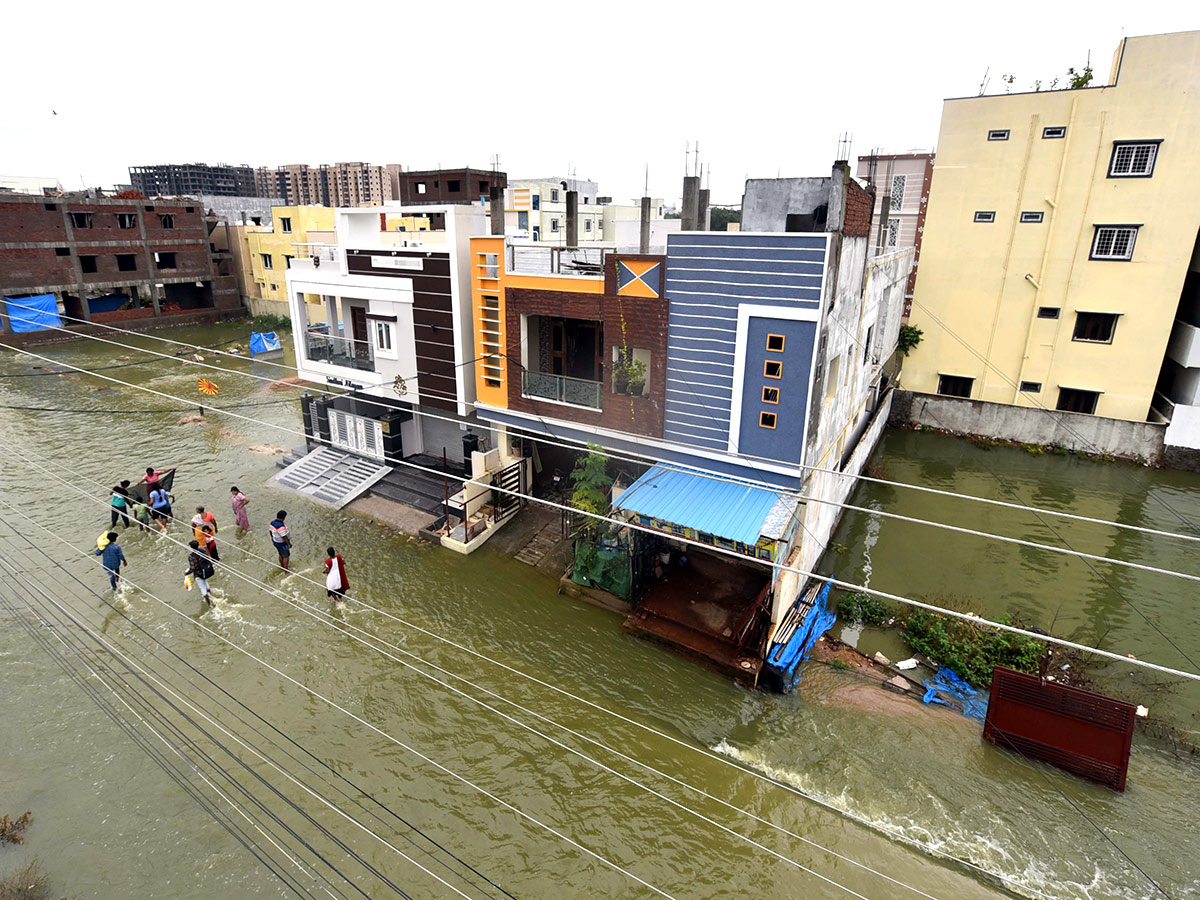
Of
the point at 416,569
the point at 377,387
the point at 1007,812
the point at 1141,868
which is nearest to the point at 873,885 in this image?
the point at 1007,812

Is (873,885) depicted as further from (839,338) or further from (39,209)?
(39,209)

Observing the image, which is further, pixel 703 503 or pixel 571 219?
pixel 571 219

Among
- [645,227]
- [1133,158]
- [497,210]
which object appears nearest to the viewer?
[645,227]

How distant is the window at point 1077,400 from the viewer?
2534 cm

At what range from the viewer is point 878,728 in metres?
11.9

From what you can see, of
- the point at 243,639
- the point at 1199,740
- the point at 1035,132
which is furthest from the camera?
the point at 1035,132

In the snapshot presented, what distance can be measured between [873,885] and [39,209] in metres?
56.9

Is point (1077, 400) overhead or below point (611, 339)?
below

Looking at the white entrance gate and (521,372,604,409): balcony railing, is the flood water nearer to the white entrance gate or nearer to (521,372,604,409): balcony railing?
the white entrance gate

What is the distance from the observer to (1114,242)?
23.6 meters

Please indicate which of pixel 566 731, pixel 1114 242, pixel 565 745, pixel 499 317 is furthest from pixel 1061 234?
pixel 565 745

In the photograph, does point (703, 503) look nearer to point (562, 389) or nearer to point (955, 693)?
point (562, 389)

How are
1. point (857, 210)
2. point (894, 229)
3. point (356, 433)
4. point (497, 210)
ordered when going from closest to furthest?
point (857, 210) < point (497, 210) < point (356, 433) < point (894, 229)

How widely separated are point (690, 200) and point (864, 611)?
10.7 meters
